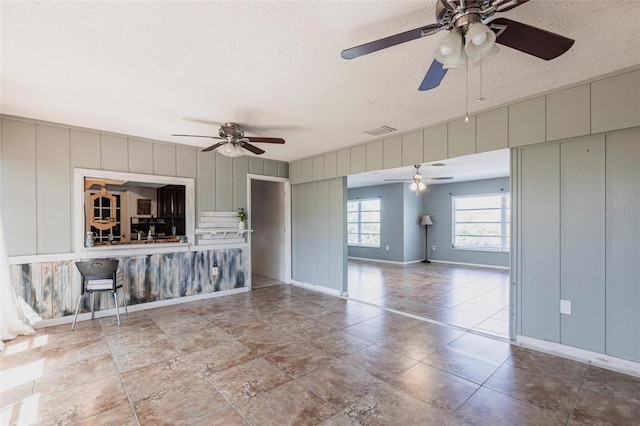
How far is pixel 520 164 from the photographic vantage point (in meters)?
3.22

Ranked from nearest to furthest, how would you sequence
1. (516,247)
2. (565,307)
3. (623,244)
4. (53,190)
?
(623,244), (565,307), (516,247), (53,190)

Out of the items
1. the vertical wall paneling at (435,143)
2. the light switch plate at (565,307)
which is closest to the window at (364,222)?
the vertical wall paneling at (435,143)

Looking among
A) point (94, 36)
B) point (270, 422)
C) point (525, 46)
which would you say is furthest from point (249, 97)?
point (270, 422)

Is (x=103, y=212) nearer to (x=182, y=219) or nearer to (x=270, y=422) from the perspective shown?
(x=182, y=219)

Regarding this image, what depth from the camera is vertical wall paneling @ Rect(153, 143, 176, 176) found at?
471cm

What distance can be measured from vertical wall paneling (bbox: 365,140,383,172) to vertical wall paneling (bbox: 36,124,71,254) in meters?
4.21

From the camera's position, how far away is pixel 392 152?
14.6 feet

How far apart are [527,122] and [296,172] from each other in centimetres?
401

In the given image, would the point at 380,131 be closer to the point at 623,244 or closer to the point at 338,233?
the point at 338,233

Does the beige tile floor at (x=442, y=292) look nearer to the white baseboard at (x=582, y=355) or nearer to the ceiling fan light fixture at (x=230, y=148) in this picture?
the white baseboard at (x=582, y=355)

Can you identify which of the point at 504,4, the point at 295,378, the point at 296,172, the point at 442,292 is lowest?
the point at 442,292

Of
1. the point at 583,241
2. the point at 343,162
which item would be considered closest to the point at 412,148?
the point at 343,162

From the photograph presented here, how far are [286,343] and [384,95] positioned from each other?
2.81 meters

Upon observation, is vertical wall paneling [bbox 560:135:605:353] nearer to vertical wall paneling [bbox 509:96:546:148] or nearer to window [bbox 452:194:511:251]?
vertical wall paneling [bbox 509:96:546:148]
